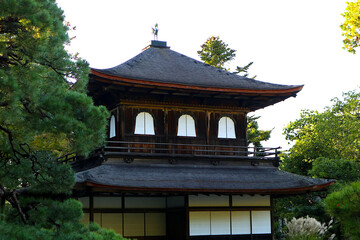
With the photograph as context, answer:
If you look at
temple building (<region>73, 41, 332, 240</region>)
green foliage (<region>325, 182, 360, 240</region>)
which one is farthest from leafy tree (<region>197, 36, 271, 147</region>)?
green foliage (<region>325, 182, 360, 240</region>)

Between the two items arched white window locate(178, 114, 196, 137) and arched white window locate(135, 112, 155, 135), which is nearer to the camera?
arched white window locate(135, 112, 155, 135)

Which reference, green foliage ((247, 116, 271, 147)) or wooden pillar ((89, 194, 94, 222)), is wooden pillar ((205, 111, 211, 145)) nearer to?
wooden pillar ((89, 194, 94, 222))

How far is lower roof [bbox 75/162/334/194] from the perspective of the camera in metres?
17.1

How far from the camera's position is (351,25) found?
1705 centimetres

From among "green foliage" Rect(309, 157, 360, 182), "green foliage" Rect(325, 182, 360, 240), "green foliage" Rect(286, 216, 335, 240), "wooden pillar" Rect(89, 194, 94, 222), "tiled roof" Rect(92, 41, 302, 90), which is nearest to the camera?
"green foliage" Rect(325, 182, 360, 240)

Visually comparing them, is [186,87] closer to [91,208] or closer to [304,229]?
[91,208]

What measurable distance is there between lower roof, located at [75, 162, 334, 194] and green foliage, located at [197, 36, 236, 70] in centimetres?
2118

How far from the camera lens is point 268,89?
20.7 m

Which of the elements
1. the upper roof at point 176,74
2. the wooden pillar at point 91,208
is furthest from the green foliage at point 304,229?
the wooden pillar at point 91,208

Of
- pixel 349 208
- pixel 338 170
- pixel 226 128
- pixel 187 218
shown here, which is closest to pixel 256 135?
pixel 338 170

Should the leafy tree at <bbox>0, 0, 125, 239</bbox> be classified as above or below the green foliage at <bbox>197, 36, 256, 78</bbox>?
below

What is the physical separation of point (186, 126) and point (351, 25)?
285 inches

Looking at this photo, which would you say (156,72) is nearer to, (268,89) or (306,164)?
(268,89)

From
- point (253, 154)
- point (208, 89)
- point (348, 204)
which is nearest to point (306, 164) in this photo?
point (253, 154)
